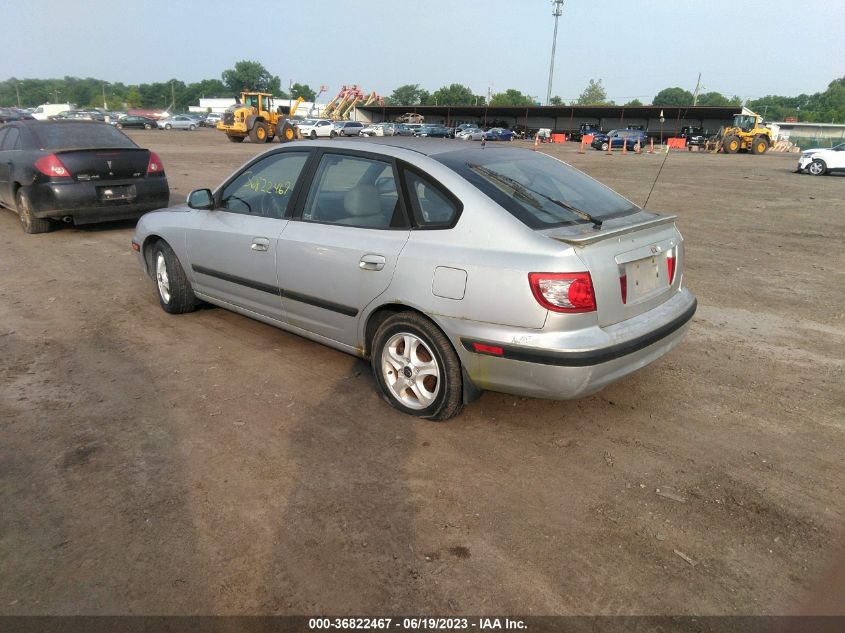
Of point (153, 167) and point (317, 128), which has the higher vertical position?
point (317, 128)

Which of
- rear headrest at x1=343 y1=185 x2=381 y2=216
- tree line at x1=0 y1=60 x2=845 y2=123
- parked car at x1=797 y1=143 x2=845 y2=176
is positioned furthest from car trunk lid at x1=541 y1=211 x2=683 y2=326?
tree line at x1=0 y1=60 x2=845 y2=123

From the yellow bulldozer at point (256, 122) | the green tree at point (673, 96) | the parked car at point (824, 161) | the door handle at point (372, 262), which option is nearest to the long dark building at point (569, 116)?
the parked car at point (824, 161)

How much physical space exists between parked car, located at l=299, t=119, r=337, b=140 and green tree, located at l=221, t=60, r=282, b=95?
115550mm

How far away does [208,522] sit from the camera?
9.00ft

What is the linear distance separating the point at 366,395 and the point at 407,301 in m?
0.86

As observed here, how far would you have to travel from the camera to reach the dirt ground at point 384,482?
2.38 m

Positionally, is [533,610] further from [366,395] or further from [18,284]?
[18,284]

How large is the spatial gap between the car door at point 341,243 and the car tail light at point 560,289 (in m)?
0.90

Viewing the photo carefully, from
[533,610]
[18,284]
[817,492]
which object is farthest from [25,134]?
[817,492]

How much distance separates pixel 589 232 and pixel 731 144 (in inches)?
1645

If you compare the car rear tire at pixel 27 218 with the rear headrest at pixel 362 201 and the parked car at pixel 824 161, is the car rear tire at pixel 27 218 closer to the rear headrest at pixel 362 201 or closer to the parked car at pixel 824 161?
the rear headrest at pixel 362 201

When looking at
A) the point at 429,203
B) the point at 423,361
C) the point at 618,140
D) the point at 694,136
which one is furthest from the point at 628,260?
the point at 694,136

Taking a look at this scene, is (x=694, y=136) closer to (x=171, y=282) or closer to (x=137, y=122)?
(x=137, y=122)

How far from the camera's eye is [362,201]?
3.88 m
